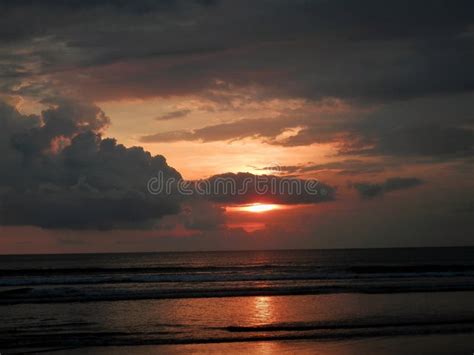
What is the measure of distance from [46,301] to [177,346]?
14.3 m

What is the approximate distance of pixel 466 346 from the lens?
1661 centimetres

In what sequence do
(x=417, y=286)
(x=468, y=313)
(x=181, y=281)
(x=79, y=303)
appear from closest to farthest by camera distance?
(x=468, y=313) → (x=79, y=303) → (x=417, y=286) → (x=181, y=281)

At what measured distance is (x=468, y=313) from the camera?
23.0 metres

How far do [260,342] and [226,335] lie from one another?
1.55 m

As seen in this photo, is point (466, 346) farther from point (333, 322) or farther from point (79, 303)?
point (79, 303)

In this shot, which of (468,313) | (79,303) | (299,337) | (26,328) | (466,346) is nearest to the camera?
(466,346)

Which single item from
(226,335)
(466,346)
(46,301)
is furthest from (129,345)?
(46,301)

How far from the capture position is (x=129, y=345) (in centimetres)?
1734

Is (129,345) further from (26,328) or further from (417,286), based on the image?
(417,286)

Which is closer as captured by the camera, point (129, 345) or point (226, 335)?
point (129, 345)

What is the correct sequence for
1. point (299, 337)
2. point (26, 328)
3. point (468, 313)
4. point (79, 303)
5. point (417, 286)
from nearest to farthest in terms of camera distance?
point (299, 337)
point (26, 328)
point (468, 313)
point (79, 303)
point (417, 286)

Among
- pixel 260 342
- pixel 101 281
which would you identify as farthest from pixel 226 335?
pixel 101 281

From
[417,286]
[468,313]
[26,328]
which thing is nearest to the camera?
[26,328]

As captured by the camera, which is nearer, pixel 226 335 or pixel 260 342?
pixel 260 342
